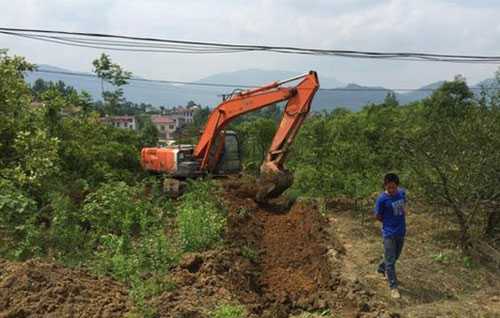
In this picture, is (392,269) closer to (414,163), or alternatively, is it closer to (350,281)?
(350,281)

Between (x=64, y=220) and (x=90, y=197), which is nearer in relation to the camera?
(x=64, y=220)

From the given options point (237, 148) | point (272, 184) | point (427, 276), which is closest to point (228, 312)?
point (427, 276)

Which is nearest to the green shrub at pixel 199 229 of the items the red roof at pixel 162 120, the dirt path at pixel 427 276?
the dirt path at pixel 427 276

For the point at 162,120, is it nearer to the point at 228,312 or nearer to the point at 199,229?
the point at 199,229

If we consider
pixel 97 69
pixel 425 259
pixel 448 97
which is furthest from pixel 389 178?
pixel 448 97

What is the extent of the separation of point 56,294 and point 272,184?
25.2 feet

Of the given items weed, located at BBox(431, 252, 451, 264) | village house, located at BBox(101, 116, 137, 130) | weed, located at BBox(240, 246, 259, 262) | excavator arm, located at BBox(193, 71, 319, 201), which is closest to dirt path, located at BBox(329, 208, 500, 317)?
weed, located at BBox(431, 252, 451, 264)

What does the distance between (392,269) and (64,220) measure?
5257 millimetres

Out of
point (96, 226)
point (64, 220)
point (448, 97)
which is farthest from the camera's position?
point (448, 97)

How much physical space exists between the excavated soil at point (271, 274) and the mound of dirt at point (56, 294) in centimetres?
58

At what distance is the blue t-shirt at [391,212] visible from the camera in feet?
26.5

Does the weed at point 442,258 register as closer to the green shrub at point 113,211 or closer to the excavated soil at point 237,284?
the excavated soil at point 237,284

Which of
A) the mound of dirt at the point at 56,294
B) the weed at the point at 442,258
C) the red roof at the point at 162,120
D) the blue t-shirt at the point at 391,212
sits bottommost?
the weed at the point at 442,258

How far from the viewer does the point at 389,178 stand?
798 cm
